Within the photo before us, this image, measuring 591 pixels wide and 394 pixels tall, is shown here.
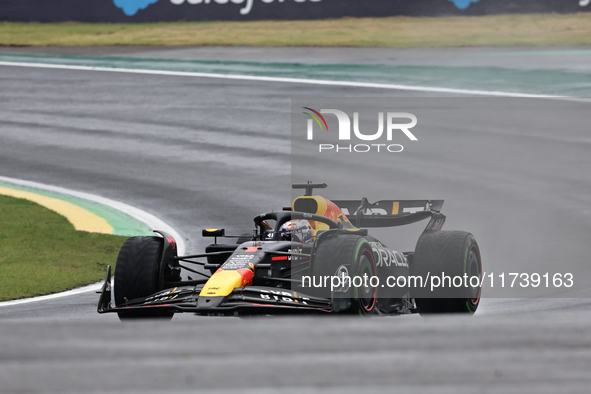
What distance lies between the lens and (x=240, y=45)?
25797mm

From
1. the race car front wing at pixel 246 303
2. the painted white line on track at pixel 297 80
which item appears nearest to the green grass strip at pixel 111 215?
the race car front wing at pixel 246 303

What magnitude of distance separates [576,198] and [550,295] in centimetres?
528

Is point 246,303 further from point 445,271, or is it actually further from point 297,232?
point 445,271

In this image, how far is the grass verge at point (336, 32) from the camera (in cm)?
2377

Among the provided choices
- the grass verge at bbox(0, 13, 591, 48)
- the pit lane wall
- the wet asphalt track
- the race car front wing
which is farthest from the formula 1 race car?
the grass verge at bbox(0, 13, 591, 48)

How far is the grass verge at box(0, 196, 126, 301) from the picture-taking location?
9389 mm

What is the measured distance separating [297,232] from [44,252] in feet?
15.6

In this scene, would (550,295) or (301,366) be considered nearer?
(301,366)

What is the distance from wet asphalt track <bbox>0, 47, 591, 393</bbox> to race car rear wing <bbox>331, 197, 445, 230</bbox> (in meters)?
1.09

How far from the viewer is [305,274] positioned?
714 cm

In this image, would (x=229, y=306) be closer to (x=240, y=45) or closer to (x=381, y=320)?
(x=381, y=320)

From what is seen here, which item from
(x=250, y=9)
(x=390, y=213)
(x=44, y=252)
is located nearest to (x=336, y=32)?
(x=250, y=9)

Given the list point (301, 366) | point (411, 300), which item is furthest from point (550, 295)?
point (301, 366)

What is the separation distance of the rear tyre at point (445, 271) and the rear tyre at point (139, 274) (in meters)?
2.13
